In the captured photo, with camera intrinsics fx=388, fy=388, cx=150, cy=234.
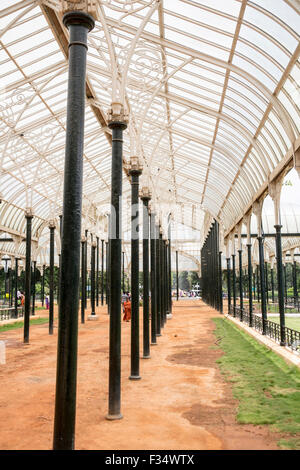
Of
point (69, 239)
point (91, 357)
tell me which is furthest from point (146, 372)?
point (69, 239)

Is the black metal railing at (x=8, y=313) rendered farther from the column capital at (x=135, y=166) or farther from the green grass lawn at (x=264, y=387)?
the column capital at (x=135, y=166)

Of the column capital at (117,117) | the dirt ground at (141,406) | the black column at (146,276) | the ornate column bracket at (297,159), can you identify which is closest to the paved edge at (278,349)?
the dirt ground at (141,406)

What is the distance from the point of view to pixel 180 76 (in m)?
13.7

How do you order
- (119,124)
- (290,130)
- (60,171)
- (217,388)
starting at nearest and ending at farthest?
(119,124) < (217,388) < (290,130) < (60,171)

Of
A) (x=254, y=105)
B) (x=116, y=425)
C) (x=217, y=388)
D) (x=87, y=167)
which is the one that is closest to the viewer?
(x=116, y=425)

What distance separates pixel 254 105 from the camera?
12.9 metres

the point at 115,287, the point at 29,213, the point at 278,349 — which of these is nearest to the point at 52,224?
the point at 29,213

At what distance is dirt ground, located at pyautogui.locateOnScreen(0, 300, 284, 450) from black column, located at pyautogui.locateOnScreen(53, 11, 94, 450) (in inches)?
69.9

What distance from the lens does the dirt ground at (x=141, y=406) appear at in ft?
18.5

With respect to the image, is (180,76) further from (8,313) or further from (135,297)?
(8,313)

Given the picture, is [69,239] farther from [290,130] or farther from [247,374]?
[290,130]

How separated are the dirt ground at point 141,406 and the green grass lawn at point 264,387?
9.7 inches
